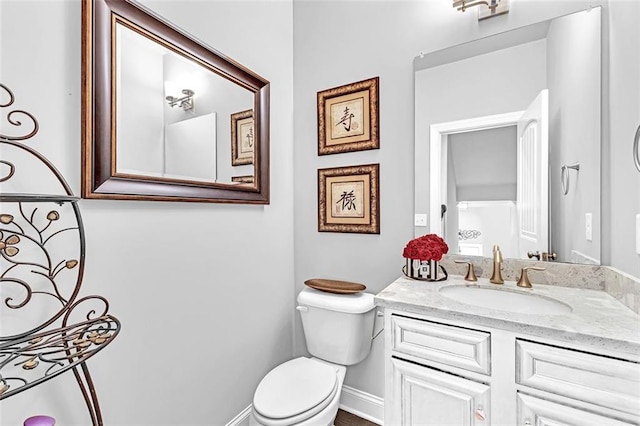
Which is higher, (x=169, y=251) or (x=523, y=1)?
(x=523, y=1)

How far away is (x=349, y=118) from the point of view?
1843 mm

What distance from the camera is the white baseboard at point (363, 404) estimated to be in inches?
69.9

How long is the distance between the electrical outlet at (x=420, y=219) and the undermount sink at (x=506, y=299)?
0.37 meters

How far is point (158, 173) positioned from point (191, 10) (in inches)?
29.8

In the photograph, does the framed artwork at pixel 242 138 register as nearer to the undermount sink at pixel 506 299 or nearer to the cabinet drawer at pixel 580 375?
the undermount sink at pixel 506 299

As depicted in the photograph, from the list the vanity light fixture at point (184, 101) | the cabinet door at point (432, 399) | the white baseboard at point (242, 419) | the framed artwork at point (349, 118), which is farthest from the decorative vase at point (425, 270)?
the vanity light fixture at point (184, 101)

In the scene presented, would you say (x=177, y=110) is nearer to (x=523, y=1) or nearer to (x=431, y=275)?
(x=431, y=275)

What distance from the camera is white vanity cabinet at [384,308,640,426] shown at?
0.86 metres

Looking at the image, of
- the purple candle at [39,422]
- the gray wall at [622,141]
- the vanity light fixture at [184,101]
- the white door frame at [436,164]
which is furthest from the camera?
the white door frame at [436,164]

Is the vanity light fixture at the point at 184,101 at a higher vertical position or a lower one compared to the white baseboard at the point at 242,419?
higher

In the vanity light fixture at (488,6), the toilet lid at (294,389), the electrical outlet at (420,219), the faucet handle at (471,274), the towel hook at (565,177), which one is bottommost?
the toilet lid at (294,389)

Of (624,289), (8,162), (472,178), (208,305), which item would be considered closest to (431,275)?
(472,178)

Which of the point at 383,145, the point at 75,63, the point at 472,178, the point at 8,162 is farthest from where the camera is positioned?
the point at 383,145

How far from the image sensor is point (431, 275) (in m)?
1.45
